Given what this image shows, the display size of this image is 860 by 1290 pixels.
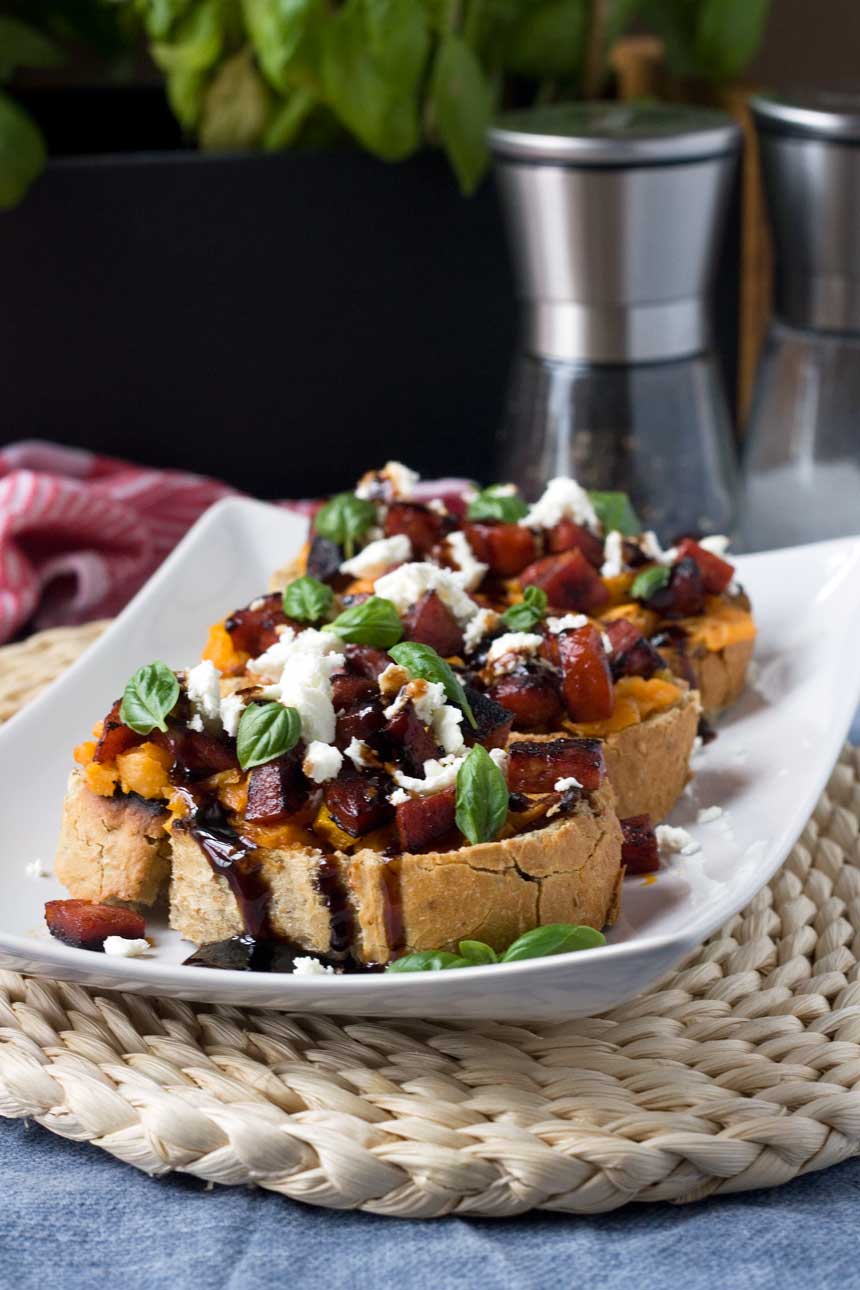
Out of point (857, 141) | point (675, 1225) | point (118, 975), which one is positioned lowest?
point (675, 1225)

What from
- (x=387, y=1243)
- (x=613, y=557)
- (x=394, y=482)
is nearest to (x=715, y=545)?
(x=613, y=557)

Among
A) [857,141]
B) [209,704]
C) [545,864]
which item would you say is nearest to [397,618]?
[209,704]

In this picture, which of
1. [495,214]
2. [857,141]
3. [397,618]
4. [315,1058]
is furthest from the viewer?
[495,214]

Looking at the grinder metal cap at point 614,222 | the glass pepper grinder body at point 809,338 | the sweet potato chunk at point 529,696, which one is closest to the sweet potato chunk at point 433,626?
the sweet potato chunk at point 529,696

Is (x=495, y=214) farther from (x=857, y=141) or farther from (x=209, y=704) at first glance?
(x=209, y=704)

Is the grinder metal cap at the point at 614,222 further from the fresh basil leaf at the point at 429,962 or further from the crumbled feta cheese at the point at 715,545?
the fresh basil leaf at the point at 429,962

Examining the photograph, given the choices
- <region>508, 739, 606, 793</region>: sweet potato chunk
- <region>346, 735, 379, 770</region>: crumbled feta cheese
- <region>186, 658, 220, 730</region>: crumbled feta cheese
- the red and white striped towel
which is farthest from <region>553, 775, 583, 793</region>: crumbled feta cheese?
the red and white striped towel
